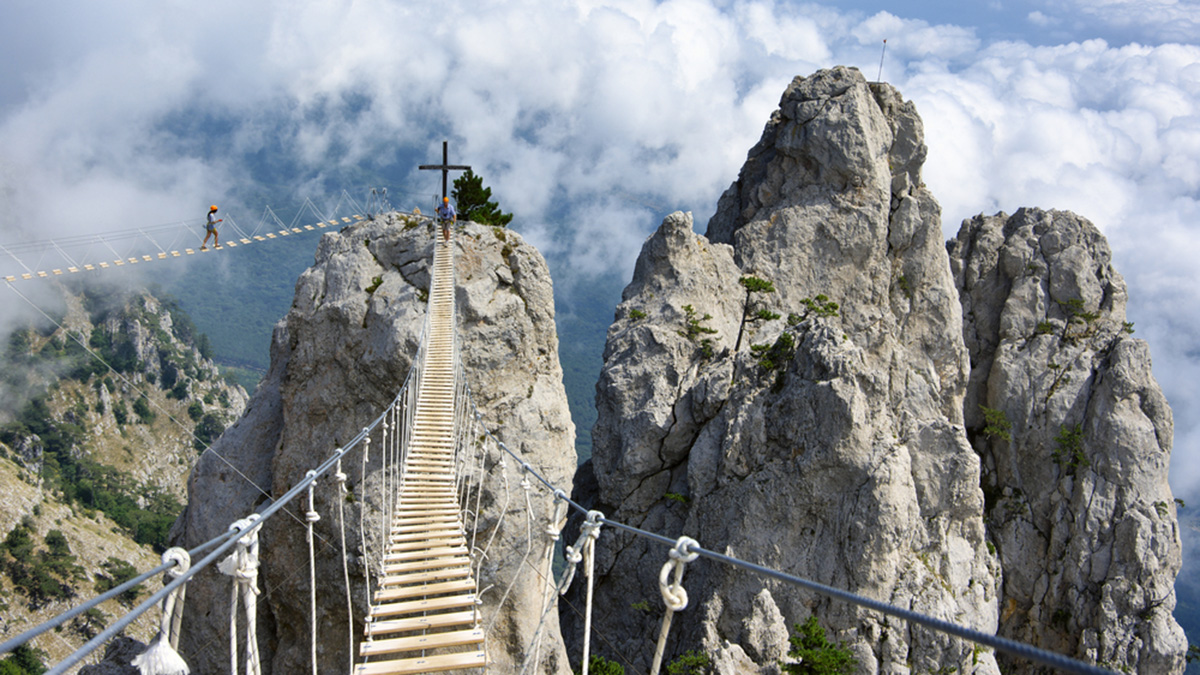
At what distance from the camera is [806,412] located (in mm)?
19031

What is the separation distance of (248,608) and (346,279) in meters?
12.4

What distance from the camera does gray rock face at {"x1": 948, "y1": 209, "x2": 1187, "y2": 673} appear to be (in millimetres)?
23281

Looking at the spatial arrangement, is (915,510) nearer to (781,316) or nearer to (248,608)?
(781,316)

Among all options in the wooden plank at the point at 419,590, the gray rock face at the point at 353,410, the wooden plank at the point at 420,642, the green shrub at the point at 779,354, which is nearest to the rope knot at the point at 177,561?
the wooden plank at the point at 420,642

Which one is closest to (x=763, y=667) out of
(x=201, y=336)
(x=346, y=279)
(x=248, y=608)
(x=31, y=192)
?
(x=346, y=279)

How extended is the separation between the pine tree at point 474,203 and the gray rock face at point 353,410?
3.09 meters

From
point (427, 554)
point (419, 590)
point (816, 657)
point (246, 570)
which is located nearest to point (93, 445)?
point (816, 657)

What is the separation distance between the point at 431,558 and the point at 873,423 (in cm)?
1503

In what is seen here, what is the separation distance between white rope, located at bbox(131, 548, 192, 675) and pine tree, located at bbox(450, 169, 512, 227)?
55.3ft

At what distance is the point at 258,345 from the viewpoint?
555ft

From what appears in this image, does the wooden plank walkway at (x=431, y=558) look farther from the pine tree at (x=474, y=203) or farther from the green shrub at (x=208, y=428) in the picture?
the green shrub at (x=208, y=428)

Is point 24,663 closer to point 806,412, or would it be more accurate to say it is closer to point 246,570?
point 806,412

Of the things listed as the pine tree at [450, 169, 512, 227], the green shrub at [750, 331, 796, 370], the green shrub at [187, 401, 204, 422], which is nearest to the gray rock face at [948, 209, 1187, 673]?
the green shrub at [750, 331, 796, 370]

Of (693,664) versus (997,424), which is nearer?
(693,664)
